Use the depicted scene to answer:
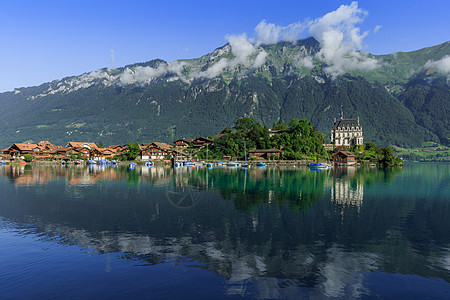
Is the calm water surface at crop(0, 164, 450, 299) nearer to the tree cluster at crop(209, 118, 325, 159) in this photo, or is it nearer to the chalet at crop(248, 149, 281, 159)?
the chalet at crop(248, 149, 281, 159)

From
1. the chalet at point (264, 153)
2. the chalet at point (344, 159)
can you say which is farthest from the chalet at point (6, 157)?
the chalet at point (344, 159)

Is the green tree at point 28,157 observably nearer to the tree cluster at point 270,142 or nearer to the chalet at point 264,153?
the tree cluster at point 270,142

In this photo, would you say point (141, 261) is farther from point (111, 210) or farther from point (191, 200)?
point (191, 200)

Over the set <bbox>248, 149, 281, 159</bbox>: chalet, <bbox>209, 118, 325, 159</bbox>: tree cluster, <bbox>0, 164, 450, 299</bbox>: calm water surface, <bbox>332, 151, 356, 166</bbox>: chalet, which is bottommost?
<bbox>0, 164, 450, 299</bbox>: calm water surface

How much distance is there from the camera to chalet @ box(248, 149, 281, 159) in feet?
598

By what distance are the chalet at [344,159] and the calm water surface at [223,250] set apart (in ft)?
450

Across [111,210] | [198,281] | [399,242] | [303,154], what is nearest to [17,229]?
[111,210]

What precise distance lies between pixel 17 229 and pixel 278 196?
41.0 m

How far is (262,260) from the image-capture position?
79.4ft

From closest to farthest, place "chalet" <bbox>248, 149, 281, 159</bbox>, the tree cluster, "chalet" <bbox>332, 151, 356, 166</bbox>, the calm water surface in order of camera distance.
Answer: the calm water surface, "chalet" <bbox>332, 151, 356, 166</bbox>, "chalet" <bbox>248, 149, 281, 159</bbox>, the tree cluster

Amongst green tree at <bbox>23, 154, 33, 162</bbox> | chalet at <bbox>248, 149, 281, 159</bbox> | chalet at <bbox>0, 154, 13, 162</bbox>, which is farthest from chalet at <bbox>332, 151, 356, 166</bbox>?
chalet at <bbox>0, 154, 13, 162</bbox>

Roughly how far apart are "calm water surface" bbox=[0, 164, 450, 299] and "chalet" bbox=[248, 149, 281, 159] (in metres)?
134

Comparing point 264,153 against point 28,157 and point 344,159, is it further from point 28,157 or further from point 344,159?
point 28,157

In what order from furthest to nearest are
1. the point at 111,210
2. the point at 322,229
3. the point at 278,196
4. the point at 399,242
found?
1. the point at 278,196
2. the point at 111,210
3. the point at 322,229
4. the point at 399,242
